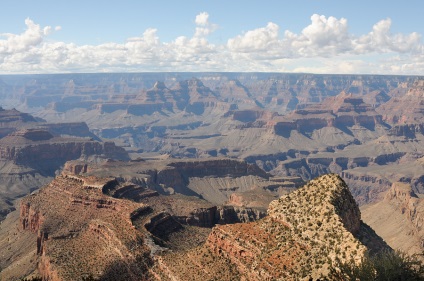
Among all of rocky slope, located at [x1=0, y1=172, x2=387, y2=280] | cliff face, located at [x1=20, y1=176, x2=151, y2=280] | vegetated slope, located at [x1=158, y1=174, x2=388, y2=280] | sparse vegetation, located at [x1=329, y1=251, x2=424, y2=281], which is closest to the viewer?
sparse vegetation, located at [x1=329, y1=251, x2=424, y2=281]

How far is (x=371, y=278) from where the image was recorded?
48.5m

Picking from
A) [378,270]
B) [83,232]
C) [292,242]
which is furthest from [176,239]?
[378,270]

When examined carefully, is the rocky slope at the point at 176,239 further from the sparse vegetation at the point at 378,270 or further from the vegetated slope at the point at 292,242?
the sparse vegetation at the point at 378,270

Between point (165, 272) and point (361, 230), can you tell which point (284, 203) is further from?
point (165, 272)

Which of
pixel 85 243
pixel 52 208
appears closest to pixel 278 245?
pixel 85 243

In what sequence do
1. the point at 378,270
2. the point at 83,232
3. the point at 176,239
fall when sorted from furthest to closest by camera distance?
the point at 83,232 < the point at 176,239 < the point at 378,270

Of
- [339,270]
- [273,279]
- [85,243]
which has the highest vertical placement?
[339,270]

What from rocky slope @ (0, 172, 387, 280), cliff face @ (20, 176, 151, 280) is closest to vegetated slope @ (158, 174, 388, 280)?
rocky slope @ (0, 172, 387, 280)

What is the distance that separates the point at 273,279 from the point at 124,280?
3433cm

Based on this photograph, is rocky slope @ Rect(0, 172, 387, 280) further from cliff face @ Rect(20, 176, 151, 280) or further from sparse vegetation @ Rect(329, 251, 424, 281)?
sparse vegetation @ Rect(329, 251, 424, 281)

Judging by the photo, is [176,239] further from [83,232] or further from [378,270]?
[378,270]

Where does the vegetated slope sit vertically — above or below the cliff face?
above

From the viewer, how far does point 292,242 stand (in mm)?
62219

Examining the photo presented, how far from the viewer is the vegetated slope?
188ft
